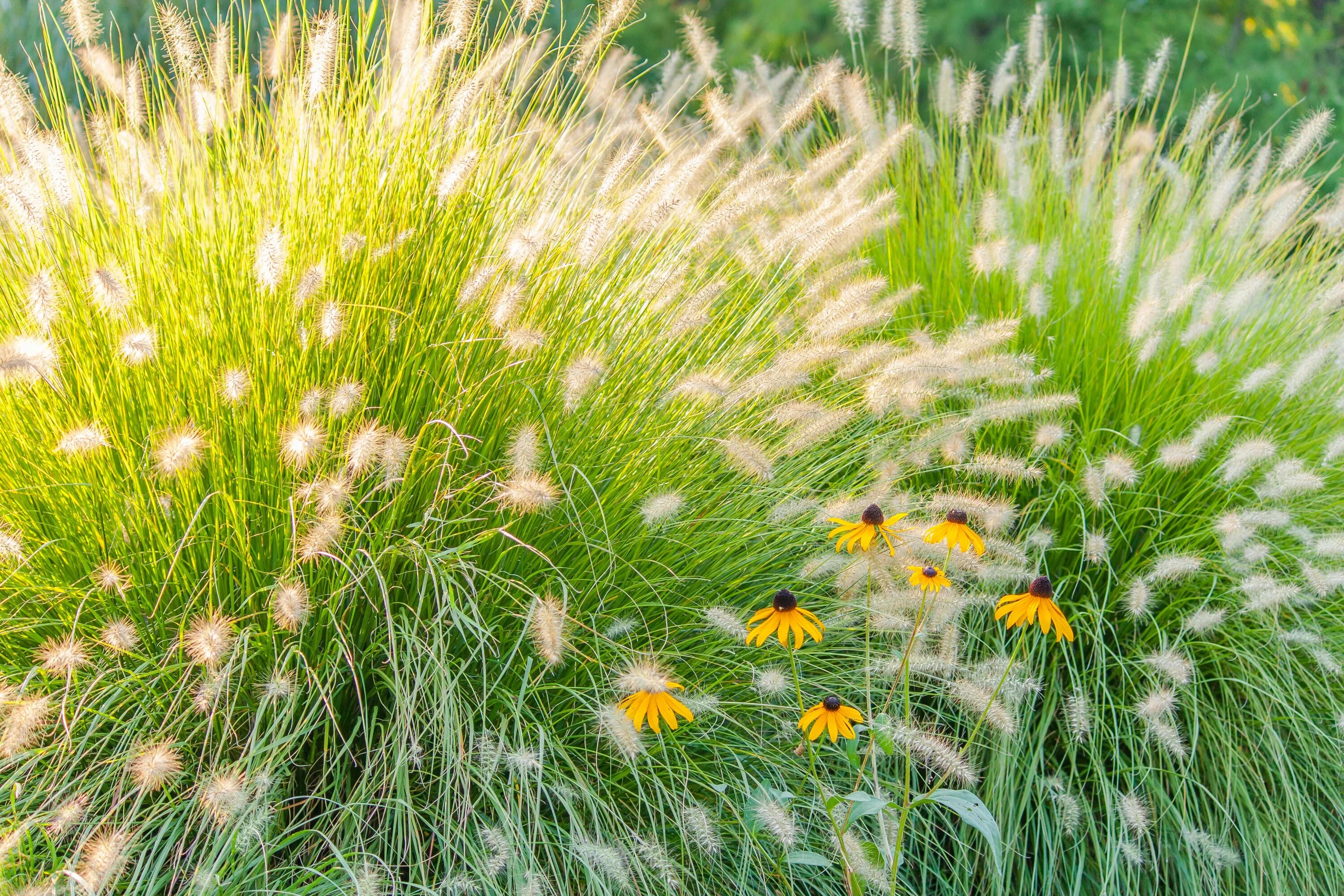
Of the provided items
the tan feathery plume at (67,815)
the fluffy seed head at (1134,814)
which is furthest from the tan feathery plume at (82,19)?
the fluffy seed head at (1134,814)

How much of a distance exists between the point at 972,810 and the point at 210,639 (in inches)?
45.2

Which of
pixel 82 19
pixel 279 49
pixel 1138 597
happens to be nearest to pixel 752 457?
pixel 1138 597

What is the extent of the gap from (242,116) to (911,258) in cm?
193

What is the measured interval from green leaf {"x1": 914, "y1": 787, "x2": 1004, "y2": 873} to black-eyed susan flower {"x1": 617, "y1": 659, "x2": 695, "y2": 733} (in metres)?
0.38

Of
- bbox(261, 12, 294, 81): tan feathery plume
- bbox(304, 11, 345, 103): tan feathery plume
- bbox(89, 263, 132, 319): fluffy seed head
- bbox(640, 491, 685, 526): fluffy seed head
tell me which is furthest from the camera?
bbox(261, 12, 294, 81): tan feathery plume

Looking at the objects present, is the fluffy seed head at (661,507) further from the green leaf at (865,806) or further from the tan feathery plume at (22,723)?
the tan feathery plume at (22,723)

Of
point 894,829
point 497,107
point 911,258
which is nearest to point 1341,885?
point 894,829

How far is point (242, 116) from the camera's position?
10.4 feet

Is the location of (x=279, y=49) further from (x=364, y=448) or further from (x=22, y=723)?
(x=22, y=723)

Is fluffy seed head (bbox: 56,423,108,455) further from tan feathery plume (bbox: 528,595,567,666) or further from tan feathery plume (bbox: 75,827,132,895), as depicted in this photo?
tan feathery plume (bbox: 528,595,567,666)

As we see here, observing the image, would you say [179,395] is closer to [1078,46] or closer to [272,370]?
[272,370]

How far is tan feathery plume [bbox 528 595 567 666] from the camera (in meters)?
1.69

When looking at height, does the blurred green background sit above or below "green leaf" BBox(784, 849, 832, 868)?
below

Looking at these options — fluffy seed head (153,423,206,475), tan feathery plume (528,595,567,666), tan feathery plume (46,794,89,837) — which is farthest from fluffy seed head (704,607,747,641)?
tan feathery plume (46,794,89,837)
